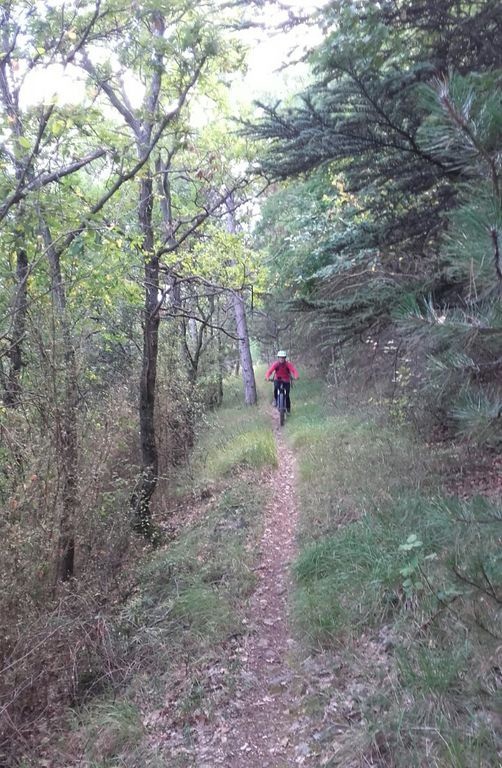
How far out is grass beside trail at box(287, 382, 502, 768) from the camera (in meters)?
2.92

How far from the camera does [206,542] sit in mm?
6867

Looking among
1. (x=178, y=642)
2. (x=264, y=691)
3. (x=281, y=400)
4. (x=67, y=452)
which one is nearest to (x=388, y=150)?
(x=67, y=452)

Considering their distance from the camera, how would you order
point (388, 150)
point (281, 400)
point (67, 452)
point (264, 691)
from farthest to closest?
point (281, 400) < point (67, 452) < point (388, 150) < point (264, 691)

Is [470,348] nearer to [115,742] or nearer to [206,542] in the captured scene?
[115,742]

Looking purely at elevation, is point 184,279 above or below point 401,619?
above

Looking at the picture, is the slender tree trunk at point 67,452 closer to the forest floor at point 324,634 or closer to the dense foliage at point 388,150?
the forest floor at point 324,634

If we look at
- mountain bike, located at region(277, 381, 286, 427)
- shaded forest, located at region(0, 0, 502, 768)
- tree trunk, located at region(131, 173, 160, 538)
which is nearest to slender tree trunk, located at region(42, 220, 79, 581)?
shaded forest, located at region(0, 0, 502, 768)

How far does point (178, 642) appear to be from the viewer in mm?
4801

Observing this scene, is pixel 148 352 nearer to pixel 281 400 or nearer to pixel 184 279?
pixel 184 279

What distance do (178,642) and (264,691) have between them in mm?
1037

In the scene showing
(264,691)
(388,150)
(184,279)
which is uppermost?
(388,150)

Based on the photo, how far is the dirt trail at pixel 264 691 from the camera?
3.53 meters

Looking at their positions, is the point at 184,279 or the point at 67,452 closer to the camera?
the point at 67,452

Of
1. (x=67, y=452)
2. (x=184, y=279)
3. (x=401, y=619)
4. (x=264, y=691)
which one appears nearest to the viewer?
(x=401, y=619)
